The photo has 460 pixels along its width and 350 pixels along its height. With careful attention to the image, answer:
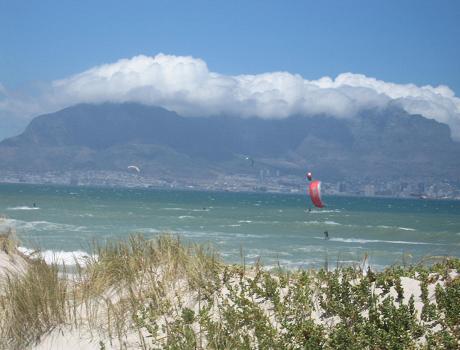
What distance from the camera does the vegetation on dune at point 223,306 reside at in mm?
6105

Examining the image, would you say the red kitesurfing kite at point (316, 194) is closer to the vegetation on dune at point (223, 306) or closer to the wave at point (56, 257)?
the vegetation on dune at point (223, 306)

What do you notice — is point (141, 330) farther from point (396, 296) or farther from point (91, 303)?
point (396, 296)

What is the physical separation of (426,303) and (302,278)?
1.52m

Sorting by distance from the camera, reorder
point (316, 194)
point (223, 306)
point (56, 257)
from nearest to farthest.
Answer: point (223, 306)
point (316, 194)
point (56, 257)

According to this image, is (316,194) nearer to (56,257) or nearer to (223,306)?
Result: (223,306)

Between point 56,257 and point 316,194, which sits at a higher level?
point 316,194

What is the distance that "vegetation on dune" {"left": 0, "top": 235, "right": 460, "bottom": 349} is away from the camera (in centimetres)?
611

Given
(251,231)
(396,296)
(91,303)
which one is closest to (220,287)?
(91,303)

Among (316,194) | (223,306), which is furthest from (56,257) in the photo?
(223,306)

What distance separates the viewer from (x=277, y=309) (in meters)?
6.75

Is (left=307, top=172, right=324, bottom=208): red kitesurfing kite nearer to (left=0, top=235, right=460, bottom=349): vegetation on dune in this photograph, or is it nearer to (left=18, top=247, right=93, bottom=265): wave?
(left=0, top=235, right=460, bottom=349): vegetation on dune

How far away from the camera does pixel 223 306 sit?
22.8 feet

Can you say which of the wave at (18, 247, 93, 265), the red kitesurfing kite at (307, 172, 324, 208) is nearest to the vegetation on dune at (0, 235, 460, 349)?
the wave at (18, 247, 93, 265)

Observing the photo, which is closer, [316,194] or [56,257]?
[316,194]
